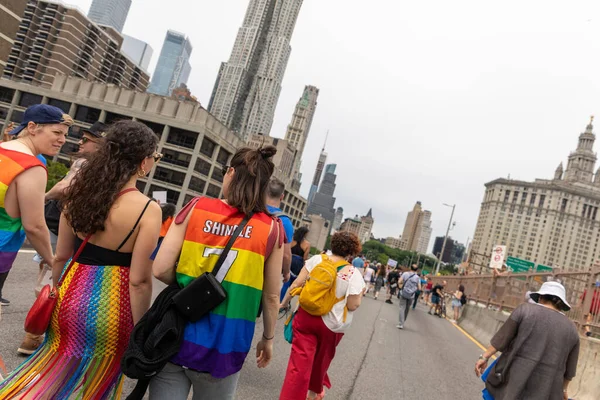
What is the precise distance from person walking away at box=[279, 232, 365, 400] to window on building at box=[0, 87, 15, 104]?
8923 centimetres

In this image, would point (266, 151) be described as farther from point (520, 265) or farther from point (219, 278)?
point (520, 265)

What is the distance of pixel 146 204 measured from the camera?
8.11 ft

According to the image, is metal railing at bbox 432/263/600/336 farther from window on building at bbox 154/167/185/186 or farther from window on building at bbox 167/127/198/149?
window on building at bbox 167/127/198/149

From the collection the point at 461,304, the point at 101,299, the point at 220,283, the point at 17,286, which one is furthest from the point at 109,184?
the point at 461,304

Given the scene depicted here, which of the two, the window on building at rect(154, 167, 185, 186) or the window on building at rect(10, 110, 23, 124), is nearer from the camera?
the window on building at rect(154, 167, 185, 186)

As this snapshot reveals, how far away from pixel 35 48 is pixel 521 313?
406 ft

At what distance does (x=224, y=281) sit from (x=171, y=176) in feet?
228

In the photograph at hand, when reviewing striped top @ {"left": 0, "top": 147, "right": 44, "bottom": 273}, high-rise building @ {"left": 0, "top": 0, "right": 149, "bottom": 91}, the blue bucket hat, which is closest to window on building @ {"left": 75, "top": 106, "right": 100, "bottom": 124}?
high-rise building @ {"left": 0, "top": 0, "right": 149, "bottom": 91}

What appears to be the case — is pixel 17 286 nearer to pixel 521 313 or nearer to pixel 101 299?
pixel 101 299

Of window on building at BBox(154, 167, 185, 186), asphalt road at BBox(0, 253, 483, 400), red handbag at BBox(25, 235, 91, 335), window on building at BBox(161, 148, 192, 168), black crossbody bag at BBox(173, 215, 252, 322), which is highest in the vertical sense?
window on building at BBox(161, 148, 192, 168)

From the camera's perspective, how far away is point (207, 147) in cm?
7244

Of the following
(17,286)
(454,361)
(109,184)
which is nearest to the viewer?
(109,184)

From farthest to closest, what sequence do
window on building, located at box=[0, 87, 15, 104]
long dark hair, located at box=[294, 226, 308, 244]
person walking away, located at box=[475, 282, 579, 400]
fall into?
1. window on building, located at box=[0, 87, 15, 104]
2. long dark hair, located at box=[294, 226, 308, 244]
3. person walking away, located at box=[475, 282, 579, 400]

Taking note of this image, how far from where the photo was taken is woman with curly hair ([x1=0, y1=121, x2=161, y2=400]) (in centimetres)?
234
